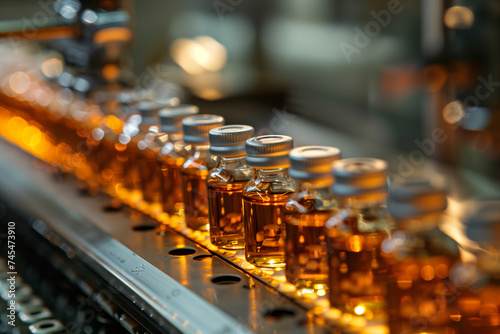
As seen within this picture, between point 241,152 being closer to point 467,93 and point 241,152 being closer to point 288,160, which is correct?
point 288,160

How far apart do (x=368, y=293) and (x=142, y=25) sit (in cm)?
302

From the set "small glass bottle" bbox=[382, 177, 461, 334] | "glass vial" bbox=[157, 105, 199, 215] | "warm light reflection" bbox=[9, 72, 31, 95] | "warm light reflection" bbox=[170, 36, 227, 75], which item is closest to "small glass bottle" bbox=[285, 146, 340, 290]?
"small glass bottle" bbox=[382, 177, 461, 334]

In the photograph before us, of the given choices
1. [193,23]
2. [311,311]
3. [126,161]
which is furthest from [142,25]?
[311,311]

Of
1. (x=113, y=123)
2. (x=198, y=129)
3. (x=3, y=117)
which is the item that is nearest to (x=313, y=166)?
(x=198, y=129)

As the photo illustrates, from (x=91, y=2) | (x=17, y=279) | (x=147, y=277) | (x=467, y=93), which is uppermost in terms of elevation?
(x=91, y=2)

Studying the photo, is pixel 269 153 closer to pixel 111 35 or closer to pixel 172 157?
pixel 172 157

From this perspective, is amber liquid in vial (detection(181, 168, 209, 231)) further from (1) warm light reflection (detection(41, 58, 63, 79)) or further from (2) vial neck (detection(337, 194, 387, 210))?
(1) warm light reflection (detection(41, 58, 63, 79))

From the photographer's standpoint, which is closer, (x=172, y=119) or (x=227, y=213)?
(x=227, y=213)

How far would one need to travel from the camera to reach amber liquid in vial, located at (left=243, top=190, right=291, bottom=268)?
87cm

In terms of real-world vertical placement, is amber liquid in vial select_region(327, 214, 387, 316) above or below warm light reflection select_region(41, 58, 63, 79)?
below

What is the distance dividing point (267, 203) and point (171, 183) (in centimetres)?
31

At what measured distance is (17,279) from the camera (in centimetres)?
130

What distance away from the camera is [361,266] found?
0.72 m

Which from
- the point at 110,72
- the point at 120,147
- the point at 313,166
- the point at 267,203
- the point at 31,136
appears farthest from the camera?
the point at 31,136
